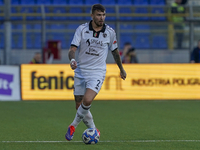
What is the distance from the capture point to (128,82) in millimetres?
14039

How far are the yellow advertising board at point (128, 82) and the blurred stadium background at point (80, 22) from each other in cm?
85

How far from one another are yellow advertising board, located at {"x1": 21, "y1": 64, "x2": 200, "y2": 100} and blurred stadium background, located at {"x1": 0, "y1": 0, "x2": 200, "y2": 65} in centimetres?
85

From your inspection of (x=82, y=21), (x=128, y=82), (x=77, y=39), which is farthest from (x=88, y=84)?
(x=82, y=21)

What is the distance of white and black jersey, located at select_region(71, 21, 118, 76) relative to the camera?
242 inches

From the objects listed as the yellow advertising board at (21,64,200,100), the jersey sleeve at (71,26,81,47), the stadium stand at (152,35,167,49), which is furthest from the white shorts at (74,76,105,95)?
the stadium stand at (152,35,167,49)
